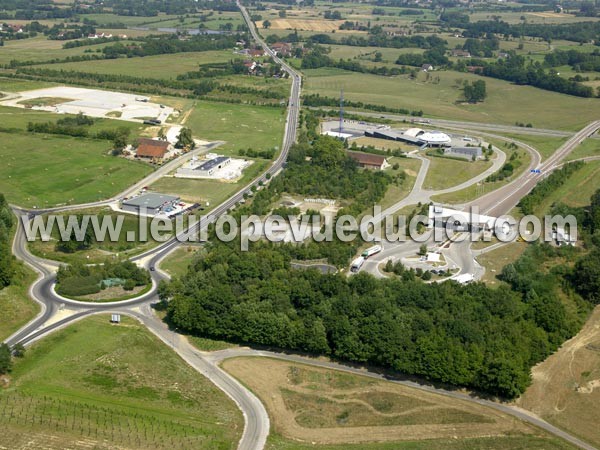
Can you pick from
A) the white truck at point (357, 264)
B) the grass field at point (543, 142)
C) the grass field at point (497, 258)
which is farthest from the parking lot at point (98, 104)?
the grass field at point (497, 258)

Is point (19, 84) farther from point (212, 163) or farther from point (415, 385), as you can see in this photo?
point (415, 385)

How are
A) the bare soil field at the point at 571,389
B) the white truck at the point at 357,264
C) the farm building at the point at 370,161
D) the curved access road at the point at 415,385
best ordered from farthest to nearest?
the farm building at the point at 370,161
the white truck at the point at 357,264
the bare soil field at the point at 571,389
the curved access road at the point at 415,385

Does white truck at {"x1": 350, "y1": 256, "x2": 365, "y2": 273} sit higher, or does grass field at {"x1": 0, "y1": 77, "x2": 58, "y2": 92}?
grass field at {"x1": 0, "y1": 77, "x2": 58, "y2": 92}

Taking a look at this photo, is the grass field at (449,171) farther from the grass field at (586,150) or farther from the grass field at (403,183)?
the grass field at (586,150)

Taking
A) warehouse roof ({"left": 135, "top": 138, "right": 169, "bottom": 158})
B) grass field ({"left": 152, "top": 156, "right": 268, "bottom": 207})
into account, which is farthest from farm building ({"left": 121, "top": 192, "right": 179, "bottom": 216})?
warehouse roof ({"left": 135, "top": 138, "right": 169, "bottom": 158})

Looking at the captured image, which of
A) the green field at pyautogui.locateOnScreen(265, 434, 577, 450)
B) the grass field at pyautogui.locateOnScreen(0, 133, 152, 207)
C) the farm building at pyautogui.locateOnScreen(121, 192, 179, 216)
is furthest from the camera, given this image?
the grass field at pyautogui.locateOnScreen(0, 133, 152, 207)

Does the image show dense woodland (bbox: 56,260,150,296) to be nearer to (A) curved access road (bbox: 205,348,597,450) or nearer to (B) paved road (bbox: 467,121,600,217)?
(A) curved access road (bbox: 205,348,597,450)
